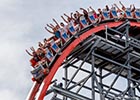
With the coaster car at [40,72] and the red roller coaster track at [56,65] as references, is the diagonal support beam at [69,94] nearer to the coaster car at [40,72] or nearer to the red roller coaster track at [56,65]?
the red roller coaster track at [56,65]

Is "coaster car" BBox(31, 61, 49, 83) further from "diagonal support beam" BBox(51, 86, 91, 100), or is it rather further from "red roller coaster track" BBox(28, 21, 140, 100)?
"diagonal support beam" BBox(51, 86, 91, 100)

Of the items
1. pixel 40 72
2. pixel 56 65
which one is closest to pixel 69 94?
pixel 56 65

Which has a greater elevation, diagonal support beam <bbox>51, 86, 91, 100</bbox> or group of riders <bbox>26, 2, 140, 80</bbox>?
group of riders <bbox>26, 2, 140, 80</bbox>

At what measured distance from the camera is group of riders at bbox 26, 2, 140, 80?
2484cm

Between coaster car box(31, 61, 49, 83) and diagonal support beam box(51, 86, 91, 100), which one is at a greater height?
coaster car box(31, 61, 49, 83)

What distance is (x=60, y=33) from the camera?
25.5 meters

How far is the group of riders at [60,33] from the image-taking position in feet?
81.5

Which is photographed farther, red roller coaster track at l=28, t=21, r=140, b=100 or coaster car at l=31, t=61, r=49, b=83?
coaster car at l=31, t=61, r=49, b=83

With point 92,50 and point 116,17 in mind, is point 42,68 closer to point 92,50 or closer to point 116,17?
point 92,50

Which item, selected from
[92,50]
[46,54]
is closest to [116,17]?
[92,50]

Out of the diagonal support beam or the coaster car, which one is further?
the coaster car

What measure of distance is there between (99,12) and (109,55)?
194 centimetres

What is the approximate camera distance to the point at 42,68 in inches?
970

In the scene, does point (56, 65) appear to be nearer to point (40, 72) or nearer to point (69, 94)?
point (40, 72)
